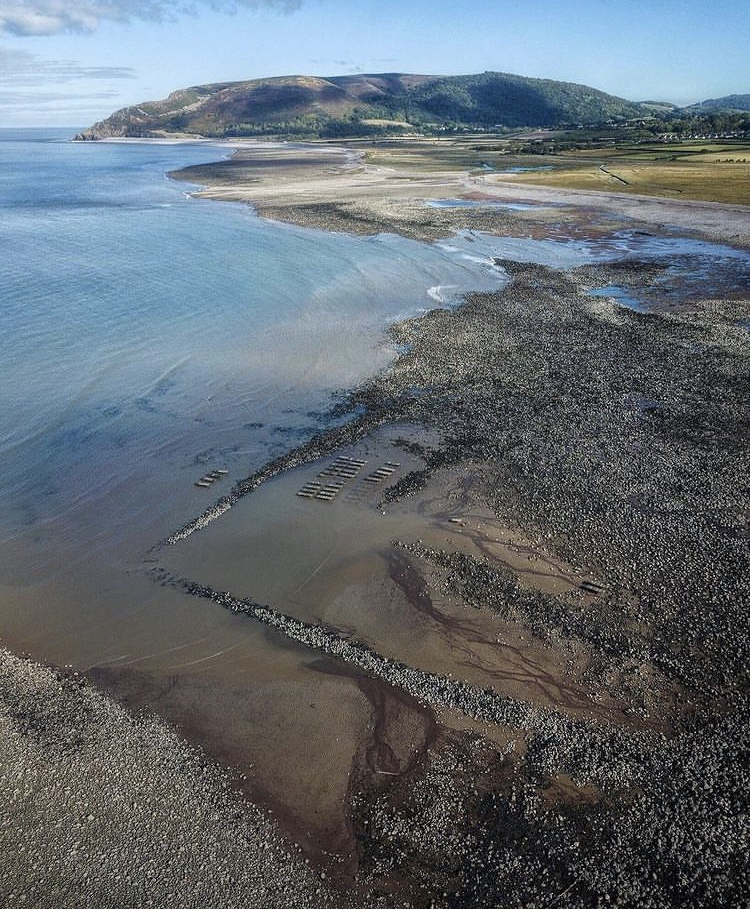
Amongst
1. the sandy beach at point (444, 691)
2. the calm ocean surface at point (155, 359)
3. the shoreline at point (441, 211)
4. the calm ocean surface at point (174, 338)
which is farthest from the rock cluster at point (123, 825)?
the shoreline at point (441, 211)

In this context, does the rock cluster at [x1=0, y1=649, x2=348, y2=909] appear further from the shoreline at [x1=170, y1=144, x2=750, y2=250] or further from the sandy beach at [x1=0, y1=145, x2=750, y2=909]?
the shoreline at [x1=170, y1=144, x2=750, y2=250]

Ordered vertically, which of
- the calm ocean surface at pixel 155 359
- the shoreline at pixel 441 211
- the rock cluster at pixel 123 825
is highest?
the shoreline at pixel 441 211

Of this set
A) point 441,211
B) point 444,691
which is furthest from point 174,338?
point 441,211

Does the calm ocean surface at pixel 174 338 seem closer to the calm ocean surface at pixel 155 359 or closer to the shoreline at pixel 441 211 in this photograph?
the calm ocean surface at pixel 155 359

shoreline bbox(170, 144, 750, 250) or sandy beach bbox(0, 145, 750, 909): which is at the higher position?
shoreline bbox(170, 144, 750, 250)

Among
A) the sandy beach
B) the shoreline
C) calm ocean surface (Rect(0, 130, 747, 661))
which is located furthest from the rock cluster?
the shoreline

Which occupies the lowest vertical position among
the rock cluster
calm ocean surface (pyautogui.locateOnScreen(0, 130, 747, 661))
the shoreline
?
the rock cluster
